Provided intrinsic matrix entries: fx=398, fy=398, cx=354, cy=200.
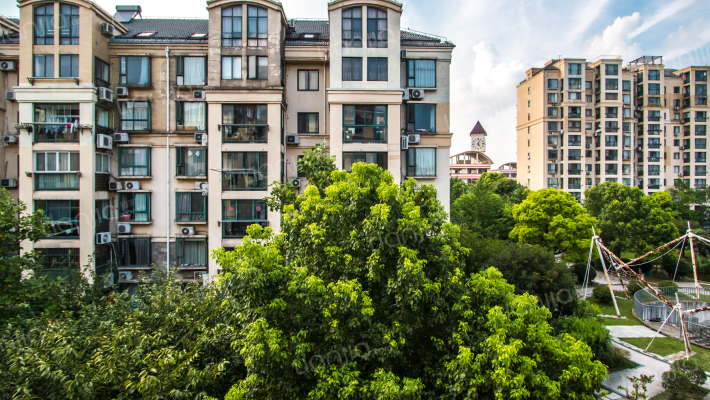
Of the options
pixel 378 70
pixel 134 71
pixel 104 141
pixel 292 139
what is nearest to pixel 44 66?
pixel 134 71

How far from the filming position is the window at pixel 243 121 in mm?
21125

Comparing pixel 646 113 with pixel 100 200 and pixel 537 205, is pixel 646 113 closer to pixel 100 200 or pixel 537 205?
pixel 537 205

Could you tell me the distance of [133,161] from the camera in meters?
21.9

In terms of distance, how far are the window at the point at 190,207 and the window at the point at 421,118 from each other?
479 inches

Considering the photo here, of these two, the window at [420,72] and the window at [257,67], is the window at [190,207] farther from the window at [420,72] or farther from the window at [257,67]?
the window at [420,72]

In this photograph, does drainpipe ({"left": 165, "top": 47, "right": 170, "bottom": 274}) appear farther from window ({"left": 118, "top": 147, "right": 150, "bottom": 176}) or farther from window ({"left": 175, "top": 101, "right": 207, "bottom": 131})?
window ({"left": 118, "top": 147, "right": 150, "bottom": 176})

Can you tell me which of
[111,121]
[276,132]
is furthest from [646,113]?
[111,121]

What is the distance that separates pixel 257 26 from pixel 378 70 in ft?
22.4

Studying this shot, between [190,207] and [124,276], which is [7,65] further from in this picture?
[124,276]

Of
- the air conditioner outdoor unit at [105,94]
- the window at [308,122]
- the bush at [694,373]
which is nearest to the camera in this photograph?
the bush at [694,373]

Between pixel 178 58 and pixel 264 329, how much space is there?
19.4 metres

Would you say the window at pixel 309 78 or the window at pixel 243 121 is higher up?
the window at pixel 309 78

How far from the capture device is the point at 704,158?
5728 cm

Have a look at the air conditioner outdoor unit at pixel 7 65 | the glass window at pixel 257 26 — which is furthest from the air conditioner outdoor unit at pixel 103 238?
the glass window at pixel 257 26
